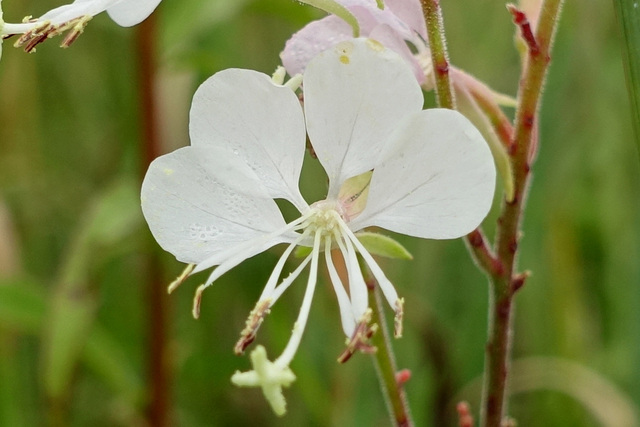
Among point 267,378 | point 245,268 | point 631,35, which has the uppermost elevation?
point 631,35

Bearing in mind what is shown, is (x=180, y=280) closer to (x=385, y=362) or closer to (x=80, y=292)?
(x=385, y=362)

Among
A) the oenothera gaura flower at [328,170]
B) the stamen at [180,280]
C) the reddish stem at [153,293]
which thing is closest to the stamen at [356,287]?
the oenothera gaura flower at [328,170]

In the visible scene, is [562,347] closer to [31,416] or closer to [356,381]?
[356,381]

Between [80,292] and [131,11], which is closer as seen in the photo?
[131,11]

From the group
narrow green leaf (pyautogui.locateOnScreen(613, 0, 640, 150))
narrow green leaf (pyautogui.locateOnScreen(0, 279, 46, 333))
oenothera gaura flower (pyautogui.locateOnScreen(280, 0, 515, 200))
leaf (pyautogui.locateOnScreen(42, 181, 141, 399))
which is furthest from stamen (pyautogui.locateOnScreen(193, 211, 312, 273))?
narrow green leaf (pyautogui.locateOnScreen(0, 279, 46, 333))

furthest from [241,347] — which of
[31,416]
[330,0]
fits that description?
[31,416]

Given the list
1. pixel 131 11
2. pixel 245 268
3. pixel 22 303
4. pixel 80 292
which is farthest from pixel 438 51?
pixel 245 268

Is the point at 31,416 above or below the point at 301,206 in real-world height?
below

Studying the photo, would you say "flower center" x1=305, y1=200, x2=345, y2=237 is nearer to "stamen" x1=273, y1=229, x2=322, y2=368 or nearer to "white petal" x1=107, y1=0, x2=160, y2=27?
"stamen" x1=273, y1=229, x2=322, y2=368
